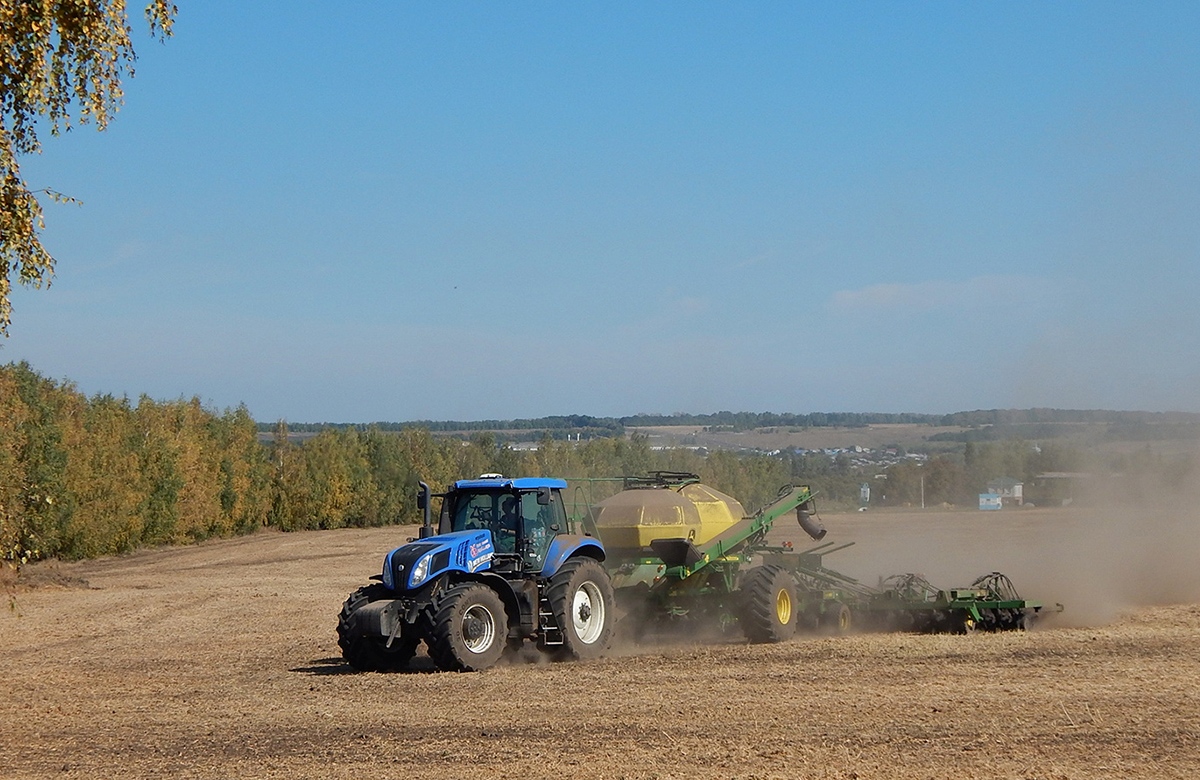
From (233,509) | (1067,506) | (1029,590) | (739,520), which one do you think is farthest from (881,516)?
(739,520)

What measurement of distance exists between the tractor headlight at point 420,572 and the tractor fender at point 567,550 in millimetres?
1704

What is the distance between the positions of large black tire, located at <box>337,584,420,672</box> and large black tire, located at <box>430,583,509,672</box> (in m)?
0.68

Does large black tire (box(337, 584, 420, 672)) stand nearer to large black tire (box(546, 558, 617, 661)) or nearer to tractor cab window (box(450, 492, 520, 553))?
tractor cab window (box(450, 492, 520, 553))

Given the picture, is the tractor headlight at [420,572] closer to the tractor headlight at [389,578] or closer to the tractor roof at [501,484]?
the tractor headlight at [389,578]

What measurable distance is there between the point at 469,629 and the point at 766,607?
4625mm

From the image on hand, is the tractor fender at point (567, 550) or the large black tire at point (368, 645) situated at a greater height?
the tractor fender at point (567, 550)

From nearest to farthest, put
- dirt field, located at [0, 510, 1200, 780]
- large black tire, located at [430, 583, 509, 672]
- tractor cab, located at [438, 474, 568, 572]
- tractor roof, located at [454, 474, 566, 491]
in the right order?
dirt field, located at [0, 510, 1200, 780]
large black tire, located at [430, 583, 509, 672]
tractor cab, located at [438, 474, 568, 572]
tractor roof, located at [454, 474, 566, 491]

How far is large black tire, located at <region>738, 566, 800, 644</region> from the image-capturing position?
18.1m

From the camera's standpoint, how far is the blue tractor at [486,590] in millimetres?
15578

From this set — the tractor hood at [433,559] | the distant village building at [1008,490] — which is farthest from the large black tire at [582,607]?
the distant village building at [1008,490]

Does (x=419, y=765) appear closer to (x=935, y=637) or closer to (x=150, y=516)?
(x=935, y=637)

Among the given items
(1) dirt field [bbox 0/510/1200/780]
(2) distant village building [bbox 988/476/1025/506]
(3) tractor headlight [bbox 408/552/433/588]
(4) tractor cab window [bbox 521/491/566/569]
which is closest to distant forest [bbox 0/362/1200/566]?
(2) distant village building [bbox 988/476/1025/506]

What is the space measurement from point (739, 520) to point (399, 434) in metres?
66.3

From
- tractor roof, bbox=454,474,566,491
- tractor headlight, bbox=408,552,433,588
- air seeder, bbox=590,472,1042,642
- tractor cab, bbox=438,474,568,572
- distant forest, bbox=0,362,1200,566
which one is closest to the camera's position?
tractor headlight, bbox=408,552,433,588
